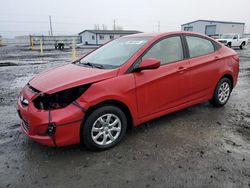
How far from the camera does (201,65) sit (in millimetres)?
4496

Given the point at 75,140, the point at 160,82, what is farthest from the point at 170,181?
the point at 160,82

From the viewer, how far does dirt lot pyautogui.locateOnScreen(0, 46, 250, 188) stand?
279 centimetres

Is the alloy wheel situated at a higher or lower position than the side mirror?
lower

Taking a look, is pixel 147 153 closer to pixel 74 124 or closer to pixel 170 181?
pixel 170 181

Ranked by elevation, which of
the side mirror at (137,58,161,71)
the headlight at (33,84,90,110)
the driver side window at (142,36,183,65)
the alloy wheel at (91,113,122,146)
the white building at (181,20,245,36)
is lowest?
the alloy wheel at (91,113,122,146)

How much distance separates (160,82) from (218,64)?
5.68ft

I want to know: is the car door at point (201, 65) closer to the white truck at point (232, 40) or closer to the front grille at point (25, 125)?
the front grille at point (25, 125)

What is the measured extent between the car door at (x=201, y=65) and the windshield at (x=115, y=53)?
107 cm

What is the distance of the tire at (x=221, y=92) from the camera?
503 centimetres

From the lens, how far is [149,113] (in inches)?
152

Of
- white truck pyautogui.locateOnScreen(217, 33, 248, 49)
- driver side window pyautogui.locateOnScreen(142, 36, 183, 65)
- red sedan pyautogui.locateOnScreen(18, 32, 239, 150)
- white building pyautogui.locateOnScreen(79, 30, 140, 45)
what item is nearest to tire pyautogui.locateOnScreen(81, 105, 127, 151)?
red sedan pyautogui.locateOnScreen(18, 32, 239, 150)

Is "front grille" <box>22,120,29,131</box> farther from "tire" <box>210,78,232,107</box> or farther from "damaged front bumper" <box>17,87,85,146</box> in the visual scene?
"tire" <box>210,78,232,107</box>

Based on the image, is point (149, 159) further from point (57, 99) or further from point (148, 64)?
point (57, 99)

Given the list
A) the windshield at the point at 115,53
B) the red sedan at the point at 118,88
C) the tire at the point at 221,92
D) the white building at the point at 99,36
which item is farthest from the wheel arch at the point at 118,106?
the white building at the point at 99,36
